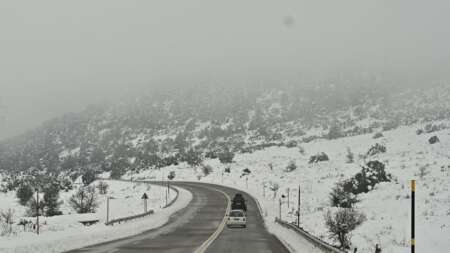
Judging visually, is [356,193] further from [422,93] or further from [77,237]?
[422,93]

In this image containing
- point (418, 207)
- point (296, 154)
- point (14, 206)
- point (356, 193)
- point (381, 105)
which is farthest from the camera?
point (381, 105)

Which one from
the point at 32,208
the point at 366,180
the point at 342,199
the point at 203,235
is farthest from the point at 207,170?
the point at 203,235

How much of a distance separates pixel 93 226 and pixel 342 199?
2033 cm

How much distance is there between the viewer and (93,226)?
3456 centimetres

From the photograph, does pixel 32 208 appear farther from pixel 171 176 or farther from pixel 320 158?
pixel 171 176

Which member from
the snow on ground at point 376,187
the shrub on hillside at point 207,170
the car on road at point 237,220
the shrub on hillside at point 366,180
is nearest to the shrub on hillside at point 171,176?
the snow on ground at point 376,187

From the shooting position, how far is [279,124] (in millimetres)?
198250

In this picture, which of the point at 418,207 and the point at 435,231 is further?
the point at 418,207

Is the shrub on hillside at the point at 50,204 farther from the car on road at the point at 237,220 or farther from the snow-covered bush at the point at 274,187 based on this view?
the car on road at the point at 237,220

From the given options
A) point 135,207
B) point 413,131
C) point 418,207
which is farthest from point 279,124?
point 418,207

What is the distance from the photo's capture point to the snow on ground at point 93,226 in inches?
803

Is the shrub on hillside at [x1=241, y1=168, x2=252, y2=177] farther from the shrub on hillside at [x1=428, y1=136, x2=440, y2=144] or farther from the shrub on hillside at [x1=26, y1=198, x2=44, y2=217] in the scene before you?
the shrub on hillside at [x1=26, y1=198, x2=44, y2=217]

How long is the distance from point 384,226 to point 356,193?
17.5 metres

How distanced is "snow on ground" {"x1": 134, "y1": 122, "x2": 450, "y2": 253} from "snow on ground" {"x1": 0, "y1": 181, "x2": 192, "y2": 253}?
10.7 meters
